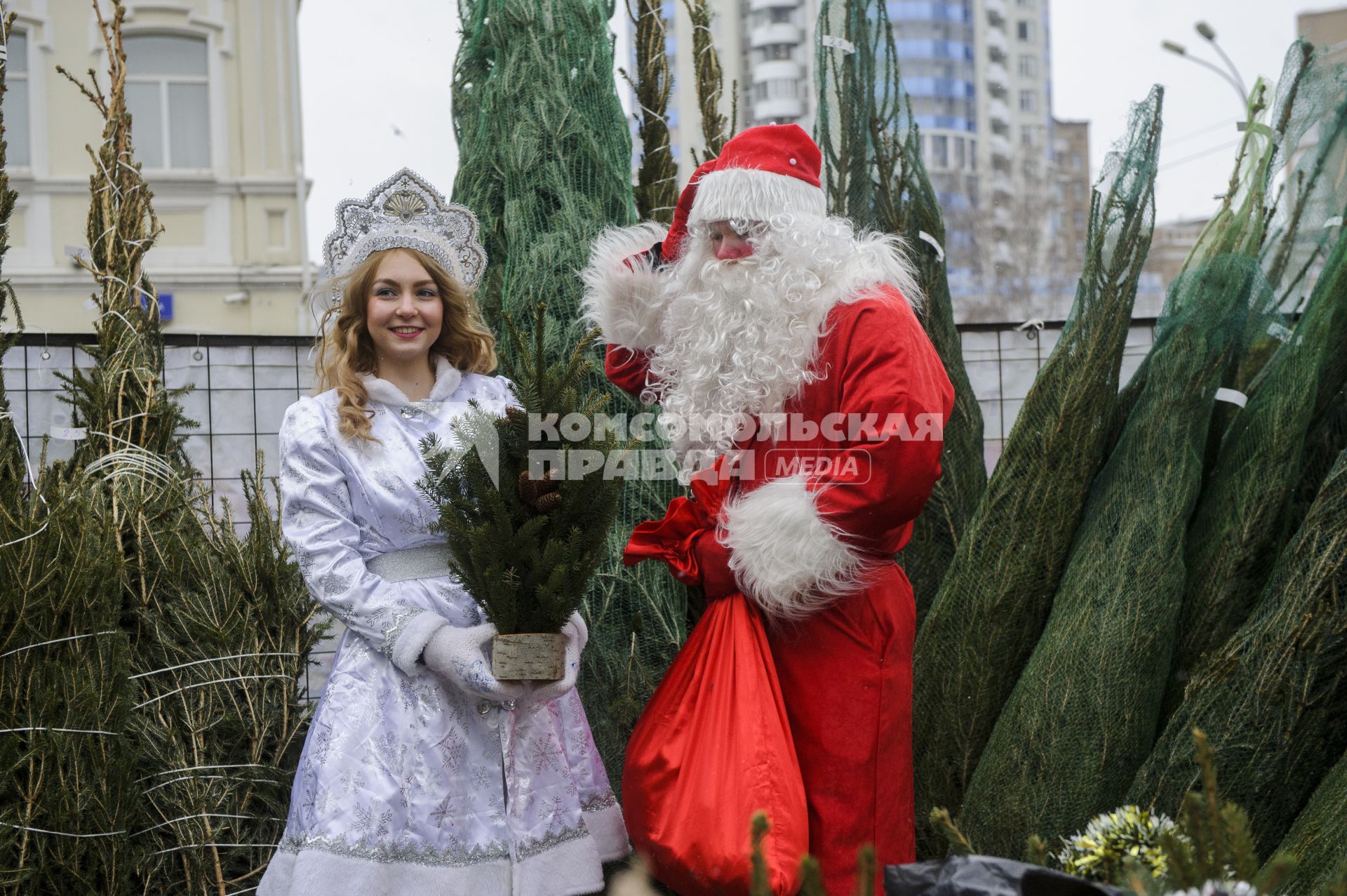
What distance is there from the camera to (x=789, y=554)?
2.53 m

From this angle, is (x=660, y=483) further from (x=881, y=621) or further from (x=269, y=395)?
(x=269, y=395)

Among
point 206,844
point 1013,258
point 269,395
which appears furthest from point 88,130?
point 1013,258

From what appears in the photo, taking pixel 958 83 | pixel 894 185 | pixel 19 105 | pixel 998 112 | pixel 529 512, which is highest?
pixel 958 83

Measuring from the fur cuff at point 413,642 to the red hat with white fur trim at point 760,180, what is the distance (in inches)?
41.3

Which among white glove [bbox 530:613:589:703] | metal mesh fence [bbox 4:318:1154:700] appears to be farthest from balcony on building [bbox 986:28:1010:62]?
white glove [bbox 530:613:589:703]

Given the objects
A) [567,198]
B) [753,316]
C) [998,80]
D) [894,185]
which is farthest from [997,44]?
[753,316]

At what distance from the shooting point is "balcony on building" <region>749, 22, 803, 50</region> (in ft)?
163

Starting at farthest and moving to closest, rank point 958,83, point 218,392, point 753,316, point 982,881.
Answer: point 958,83 → point 218,392 → point 753,316 → point 982,881

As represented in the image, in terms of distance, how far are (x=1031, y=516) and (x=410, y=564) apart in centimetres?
188

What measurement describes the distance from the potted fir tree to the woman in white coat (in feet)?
0.42

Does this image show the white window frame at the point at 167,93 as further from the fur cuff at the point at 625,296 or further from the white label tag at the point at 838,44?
the fur cuff at the point at 625,296

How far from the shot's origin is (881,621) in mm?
2658

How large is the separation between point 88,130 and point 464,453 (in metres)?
14.6

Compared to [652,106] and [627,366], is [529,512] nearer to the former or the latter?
[627,366]
